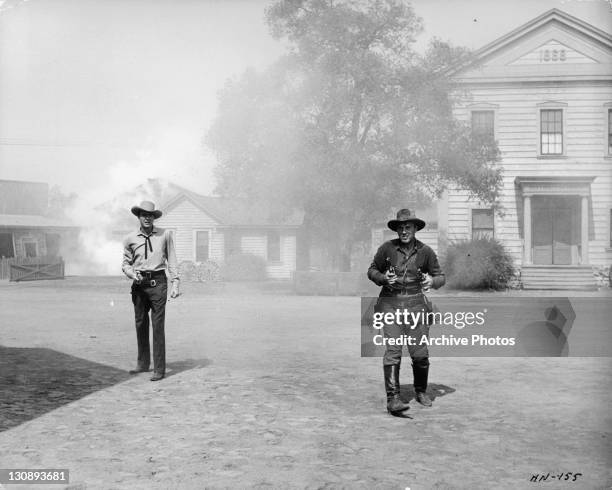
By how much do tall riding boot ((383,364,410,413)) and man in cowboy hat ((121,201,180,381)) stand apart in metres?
2.89

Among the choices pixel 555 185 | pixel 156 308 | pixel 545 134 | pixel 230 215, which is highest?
pixel 545 134

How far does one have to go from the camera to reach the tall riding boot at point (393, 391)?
630 centimetres

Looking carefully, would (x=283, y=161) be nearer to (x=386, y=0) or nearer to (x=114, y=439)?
(x=386, y=0)

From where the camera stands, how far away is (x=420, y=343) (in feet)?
21.9

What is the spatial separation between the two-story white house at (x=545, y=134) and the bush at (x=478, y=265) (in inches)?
62.6

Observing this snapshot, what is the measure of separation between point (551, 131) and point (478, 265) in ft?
23.6

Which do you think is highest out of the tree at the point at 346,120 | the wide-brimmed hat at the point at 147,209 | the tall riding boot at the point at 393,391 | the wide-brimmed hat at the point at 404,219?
the tree at the point at 346,120

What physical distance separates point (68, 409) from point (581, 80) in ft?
81.7

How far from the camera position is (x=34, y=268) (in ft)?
113

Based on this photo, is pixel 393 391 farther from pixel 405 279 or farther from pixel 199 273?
pixel 199 273

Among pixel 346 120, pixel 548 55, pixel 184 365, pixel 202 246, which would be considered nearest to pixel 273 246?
pixel 202 246

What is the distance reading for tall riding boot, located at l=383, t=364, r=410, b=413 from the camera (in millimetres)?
6297

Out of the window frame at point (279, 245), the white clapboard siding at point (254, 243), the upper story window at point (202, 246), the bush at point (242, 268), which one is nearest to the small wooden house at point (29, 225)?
the upper story window at point (202, 246)

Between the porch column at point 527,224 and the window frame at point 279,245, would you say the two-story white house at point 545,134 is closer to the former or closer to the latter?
the porch column at point 527,224
